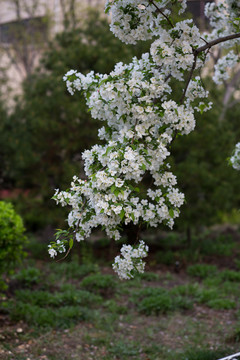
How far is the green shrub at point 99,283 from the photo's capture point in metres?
6.15

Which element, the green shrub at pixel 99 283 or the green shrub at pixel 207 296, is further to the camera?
the green shrub at pixel 99 283

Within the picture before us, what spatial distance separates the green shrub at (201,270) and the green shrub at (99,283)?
149cm

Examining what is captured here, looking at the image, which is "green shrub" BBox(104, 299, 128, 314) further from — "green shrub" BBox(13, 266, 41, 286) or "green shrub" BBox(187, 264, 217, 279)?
"green shrub" BBox(187, 264, 217, 279)

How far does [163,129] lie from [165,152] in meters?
0.20

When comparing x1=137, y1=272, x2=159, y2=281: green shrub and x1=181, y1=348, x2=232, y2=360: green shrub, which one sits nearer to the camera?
x1=181, y1=348, x2=232, y2=360: green shrub

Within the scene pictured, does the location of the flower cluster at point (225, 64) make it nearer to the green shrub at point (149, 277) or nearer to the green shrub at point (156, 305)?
the green shrub at point (156, 305)

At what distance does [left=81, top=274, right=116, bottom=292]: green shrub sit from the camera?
6152mm

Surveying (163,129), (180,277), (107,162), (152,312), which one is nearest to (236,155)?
(163,129)

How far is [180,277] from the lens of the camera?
7172 mm

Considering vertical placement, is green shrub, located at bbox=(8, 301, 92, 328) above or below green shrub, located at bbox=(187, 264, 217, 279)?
below

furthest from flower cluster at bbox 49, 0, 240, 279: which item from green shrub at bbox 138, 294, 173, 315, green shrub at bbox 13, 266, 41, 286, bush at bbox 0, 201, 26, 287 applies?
green shrub at bbox 13, 266, 41, 286

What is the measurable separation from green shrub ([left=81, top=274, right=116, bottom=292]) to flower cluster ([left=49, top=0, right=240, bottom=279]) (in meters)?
3.28

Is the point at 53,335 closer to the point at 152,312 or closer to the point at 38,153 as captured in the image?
the point at 152,312

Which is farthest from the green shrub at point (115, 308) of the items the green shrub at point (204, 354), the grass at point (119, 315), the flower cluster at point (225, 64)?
the flower cluster at point (225, 64)
